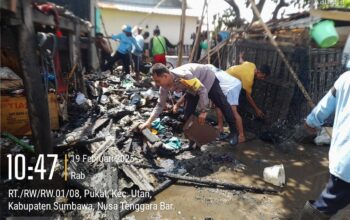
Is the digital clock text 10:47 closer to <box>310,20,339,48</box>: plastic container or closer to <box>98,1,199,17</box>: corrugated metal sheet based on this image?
<box>310,20,339,48</box>: plastic container

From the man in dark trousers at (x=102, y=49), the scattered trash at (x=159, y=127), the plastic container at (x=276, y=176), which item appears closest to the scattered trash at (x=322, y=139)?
the plastic container at (x=276, y=176)

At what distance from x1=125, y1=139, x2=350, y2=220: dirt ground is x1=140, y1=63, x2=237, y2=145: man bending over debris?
0.65 metres

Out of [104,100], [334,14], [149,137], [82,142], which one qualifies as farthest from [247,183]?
[104,100]

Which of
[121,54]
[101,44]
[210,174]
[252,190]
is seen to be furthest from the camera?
[101,44]

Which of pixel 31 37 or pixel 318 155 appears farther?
pixel 318 155

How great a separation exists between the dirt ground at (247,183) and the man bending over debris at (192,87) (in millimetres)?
652

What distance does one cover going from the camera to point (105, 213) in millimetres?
3445

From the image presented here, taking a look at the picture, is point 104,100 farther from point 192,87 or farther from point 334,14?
point 334,14

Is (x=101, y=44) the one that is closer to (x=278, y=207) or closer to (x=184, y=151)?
(x=184, y=151)

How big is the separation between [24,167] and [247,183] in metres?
3.07

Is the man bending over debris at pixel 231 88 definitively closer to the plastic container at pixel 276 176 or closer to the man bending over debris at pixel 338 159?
the plastic container at pixel 276 176

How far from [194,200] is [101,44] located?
31.8 feet

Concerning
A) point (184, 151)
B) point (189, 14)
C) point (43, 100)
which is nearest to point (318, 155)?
point (184, 151)
